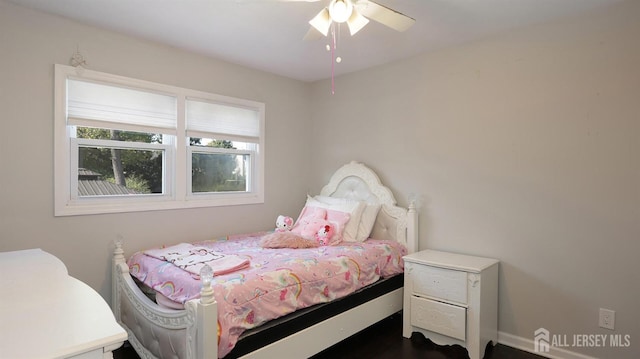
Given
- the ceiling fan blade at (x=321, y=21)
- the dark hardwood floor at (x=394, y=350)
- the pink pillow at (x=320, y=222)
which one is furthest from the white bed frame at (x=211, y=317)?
the ceiling fan blade at (x=321, y=21)

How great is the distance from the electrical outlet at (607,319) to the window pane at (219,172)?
3074 mm

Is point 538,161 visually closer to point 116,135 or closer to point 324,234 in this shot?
point 324,234

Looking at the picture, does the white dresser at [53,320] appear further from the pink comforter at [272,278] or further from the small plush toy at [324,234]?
the small plush toy at [324,234]

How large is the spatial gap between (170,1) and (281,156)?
196 centimetres

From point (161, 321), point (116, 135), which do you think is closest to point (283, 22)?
point (116, 135)

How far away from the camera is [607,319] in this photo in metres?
2.27

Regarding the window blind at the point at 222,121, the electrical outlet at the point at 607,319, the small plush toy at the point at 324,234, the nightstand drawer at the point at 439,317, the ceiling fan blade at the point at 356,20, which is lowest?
the nightstand drawer at the point at 439,317

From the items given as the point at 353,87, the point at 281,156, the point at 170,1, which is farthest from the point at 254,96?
the point at 170,1

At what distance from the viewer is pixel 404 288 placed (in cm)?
281

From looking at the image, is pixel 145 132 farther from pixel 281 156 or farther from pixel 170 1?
pixel 281 156

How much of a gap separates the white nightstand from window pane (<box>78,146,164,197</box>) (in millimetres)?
2252

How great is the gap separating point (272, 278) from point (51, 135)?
5.98 ft

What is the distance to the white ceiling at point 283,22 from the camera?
7.23 ft

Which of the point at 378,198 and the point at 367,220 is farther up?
the point at 378,198
